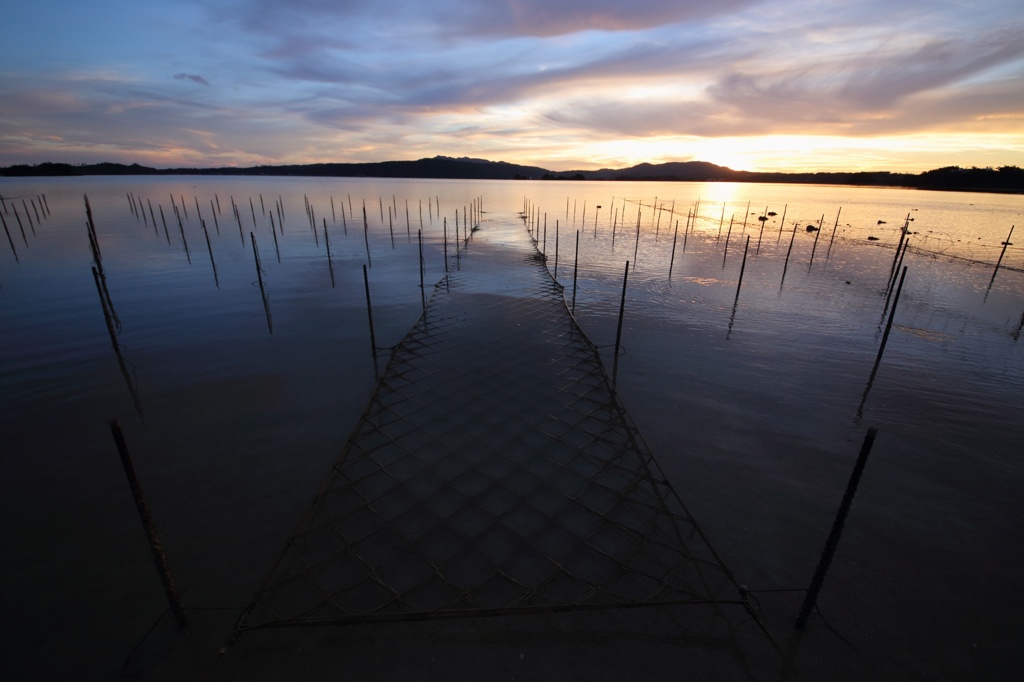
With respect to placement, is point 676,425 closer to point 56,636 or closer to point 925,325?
point 56,636

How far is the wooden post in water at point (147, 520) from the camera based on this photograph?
5.61 m

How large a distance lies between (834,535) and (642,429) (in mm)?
6420

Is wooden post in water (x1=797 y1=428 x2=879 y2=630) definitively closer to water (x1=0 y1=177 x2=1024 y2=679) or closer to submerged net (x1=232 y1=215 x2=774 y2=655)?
water (x1=0 y1=177 x2=1024 y2=679)

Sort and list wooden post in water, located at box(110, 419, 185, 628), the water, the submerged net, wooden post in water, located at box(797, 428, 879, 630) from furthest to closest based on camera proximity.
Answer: the water < the submerged net < wooden post in water, located at box(797, 428, 879, 630) < wooden post in water, located at box(110, 419, 185, 628)

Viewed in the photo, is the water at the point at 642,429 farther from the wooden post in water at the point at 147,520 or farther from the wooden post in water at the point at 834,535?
the wooden post in water at the point at 147,520

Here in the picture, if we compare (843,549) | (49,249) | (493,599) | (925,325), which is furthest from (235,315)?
(925,325)

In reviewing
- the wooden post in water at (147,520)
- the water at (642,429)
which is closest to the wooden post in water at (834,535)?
the water at (642,429)

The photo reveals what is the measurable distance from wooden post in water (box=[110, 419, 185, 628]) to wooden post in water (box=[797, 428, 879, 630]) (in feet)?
31.8

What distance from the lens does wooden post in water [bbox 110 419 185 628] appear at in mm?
5605

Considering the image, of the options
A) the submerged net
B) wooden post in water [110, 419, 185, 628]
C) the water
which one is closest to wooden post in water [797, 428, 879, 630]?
the water

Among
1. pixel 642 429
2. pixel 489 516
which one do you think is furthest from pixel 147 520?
pixel 642 429

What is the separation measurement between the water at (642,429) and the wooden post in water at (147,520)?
73 cm

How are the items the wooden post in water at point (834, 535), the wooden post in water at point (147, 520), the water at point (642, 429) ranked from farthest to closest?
the water at point (642, 429) → the wooden post in water at point (834, 535) → the wooden post in water at point (147, 520)

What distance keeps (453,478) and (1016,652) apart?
33.9ft
